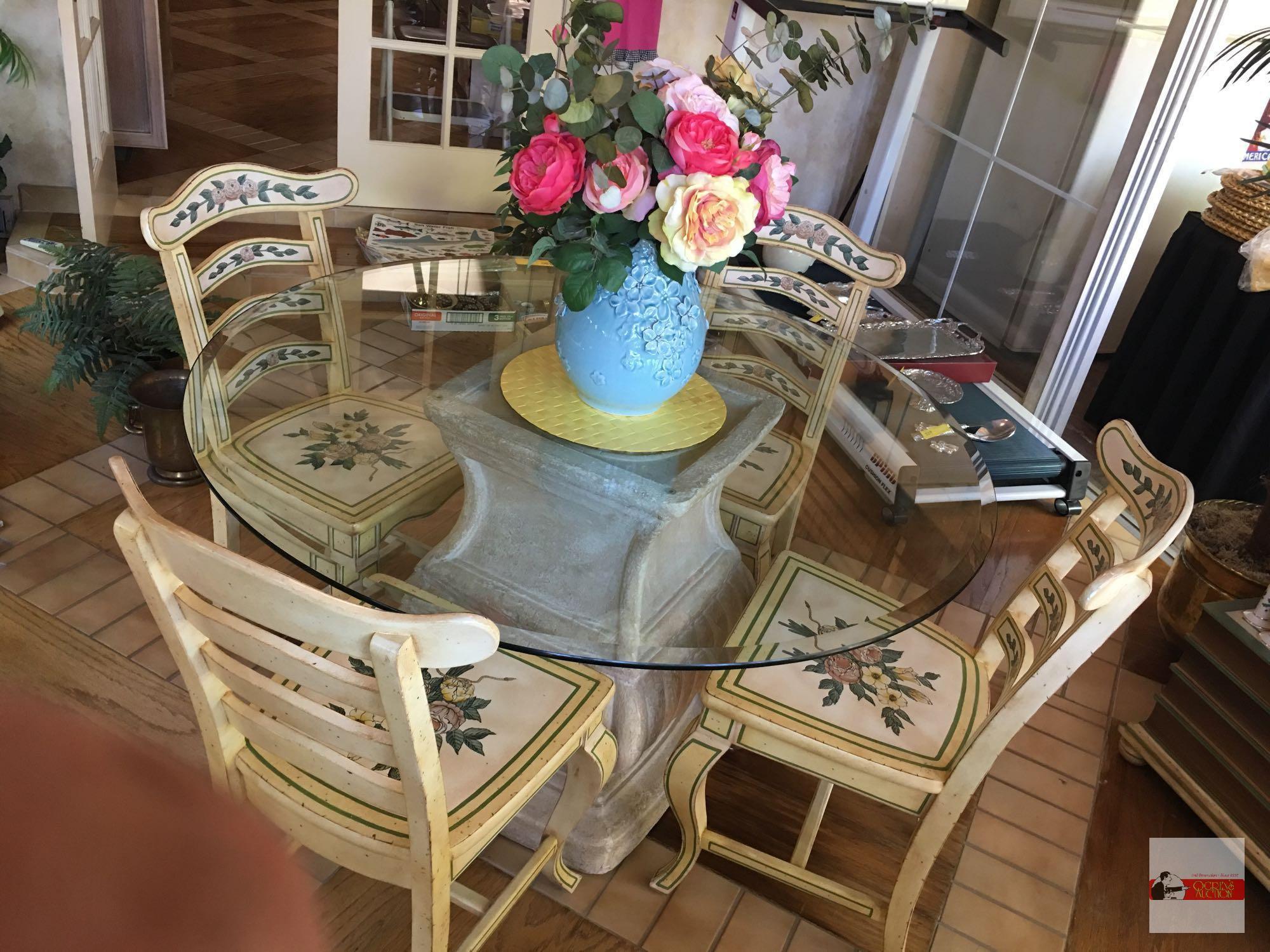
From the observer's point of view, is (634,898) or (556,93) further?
(634,898)

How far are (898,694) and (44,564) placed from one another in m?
1.85

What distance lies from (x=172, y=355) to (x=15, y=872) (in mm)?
2547

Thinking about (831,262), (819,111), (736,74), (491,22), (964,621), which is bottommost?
(964,621)

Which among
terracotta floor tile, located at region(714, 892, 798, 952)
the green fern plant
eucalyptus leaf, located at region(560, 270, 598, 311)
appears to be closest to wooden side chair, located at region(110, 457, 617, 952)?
terracotta floor tile, located at region(714, 892, 798, 952)

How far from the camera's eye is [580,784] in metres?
1.54

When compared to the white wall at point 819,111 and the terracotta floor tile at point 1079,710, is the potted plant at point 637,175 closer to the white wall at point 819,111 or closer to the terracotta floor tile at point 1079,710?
the terracotta floor tile at point 1079,710

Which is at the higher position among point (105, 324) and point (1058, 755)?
point (105, 324)

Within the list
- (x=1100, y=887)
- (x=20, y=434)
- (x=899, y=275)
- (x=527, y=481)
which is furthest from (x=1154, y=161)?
(x=20, y=434)

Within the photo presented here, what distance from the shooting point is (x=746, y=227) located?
53.6 inches

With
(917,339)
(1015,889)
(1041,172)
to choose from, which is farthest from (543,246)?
(1041,172)

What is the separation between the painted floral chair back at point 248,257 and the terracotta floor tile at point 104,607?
569mm

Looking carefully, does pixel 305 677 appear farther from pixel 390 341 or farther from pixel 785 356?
pixel 785 356

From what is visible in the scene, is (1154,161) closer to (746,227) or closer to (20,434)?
(746,227)

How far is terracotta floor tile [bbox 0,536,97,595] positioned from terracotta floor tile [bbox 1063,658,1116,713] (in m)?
2.28
